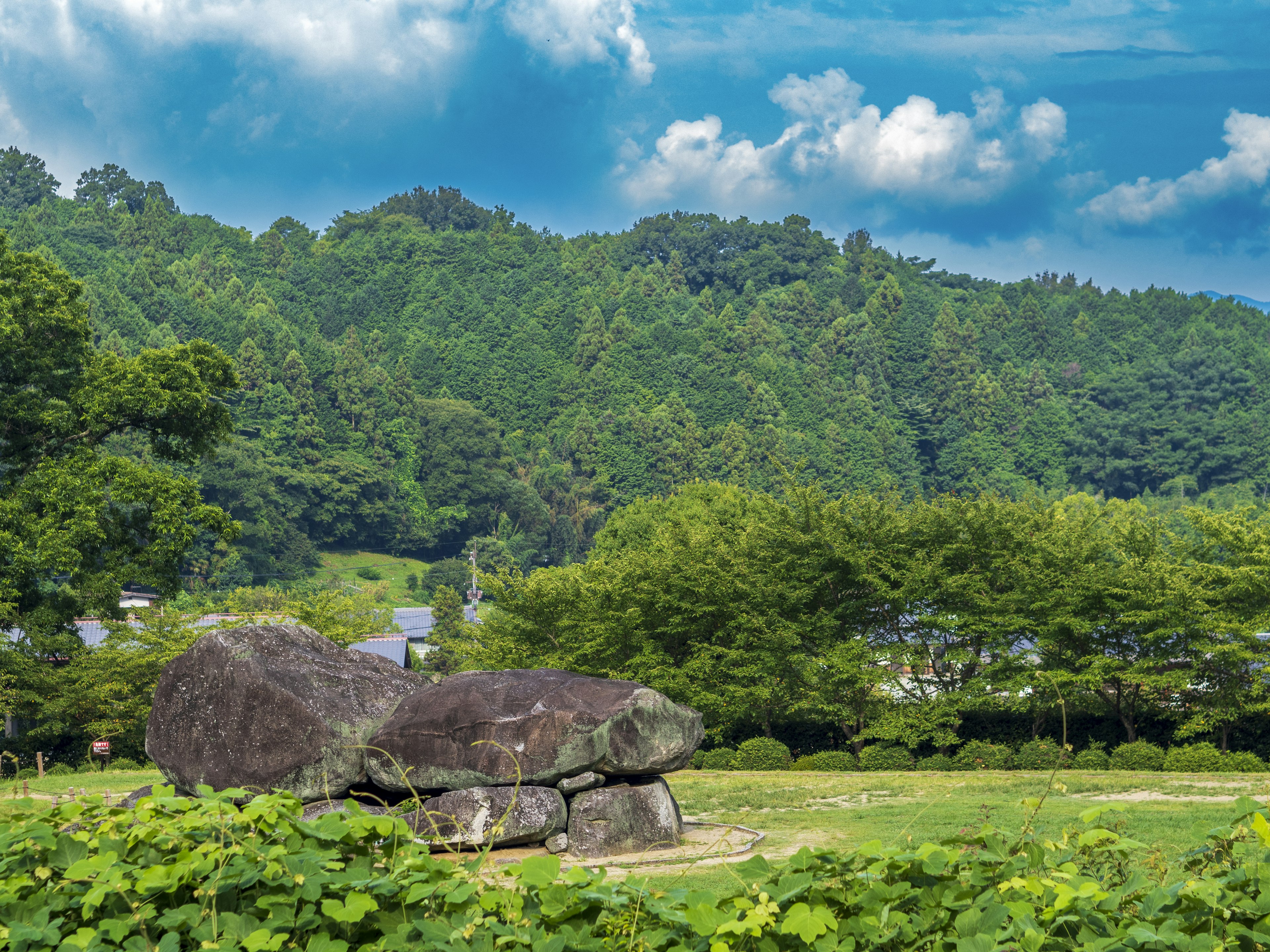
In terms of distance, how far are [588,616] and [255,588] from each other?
5414cm

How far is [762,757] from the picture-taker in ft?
73.1

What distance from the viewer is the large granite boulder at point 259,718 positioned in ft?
40.6

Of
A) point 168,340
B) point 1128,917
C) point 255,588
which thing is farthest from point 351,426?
point 1128,917

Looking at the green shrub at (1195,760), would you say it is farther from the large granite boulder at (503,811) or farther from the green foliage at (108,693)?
the green foliage at (108,693)

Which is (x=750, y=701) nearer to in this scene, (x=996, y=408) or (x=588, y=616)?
(x=588, y=616)

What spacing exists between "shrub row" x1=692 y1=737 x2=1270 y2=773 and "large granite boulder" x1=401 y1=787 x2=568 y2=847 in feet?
28.8

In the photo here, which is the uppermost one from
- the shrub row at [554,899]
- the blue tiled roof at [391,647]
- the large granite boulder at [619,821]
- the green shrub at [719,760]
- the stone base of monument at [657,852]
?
the shrub row at [554,899]

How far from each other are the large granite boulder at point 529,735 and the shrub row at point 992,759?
25.1 feet

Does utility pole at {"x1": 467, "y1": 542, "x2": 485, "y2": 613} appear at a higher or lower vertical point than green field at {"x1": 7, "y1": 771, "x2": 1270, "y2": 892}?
higher

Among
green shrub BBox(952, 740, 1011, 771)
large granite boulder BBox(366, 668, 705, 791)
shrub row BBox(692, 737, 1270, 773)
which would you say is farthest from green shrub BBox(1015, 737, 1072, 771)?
large granite boulder BBox(366, 668, 705, 791)

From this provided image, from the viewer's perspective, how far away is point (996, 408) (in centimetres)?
11744

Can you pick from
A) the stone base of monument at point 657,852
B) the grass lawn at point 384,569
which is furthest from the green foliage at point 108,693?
the grass lawn at point 384,569

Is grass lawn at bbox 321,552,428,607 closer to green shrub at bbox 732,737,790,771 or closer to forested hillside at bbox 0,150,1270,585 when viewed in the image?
forested hillside at bbox 0,150,1270,585

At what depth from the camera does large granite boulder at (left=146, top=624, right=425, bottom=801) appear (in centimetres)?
1237
